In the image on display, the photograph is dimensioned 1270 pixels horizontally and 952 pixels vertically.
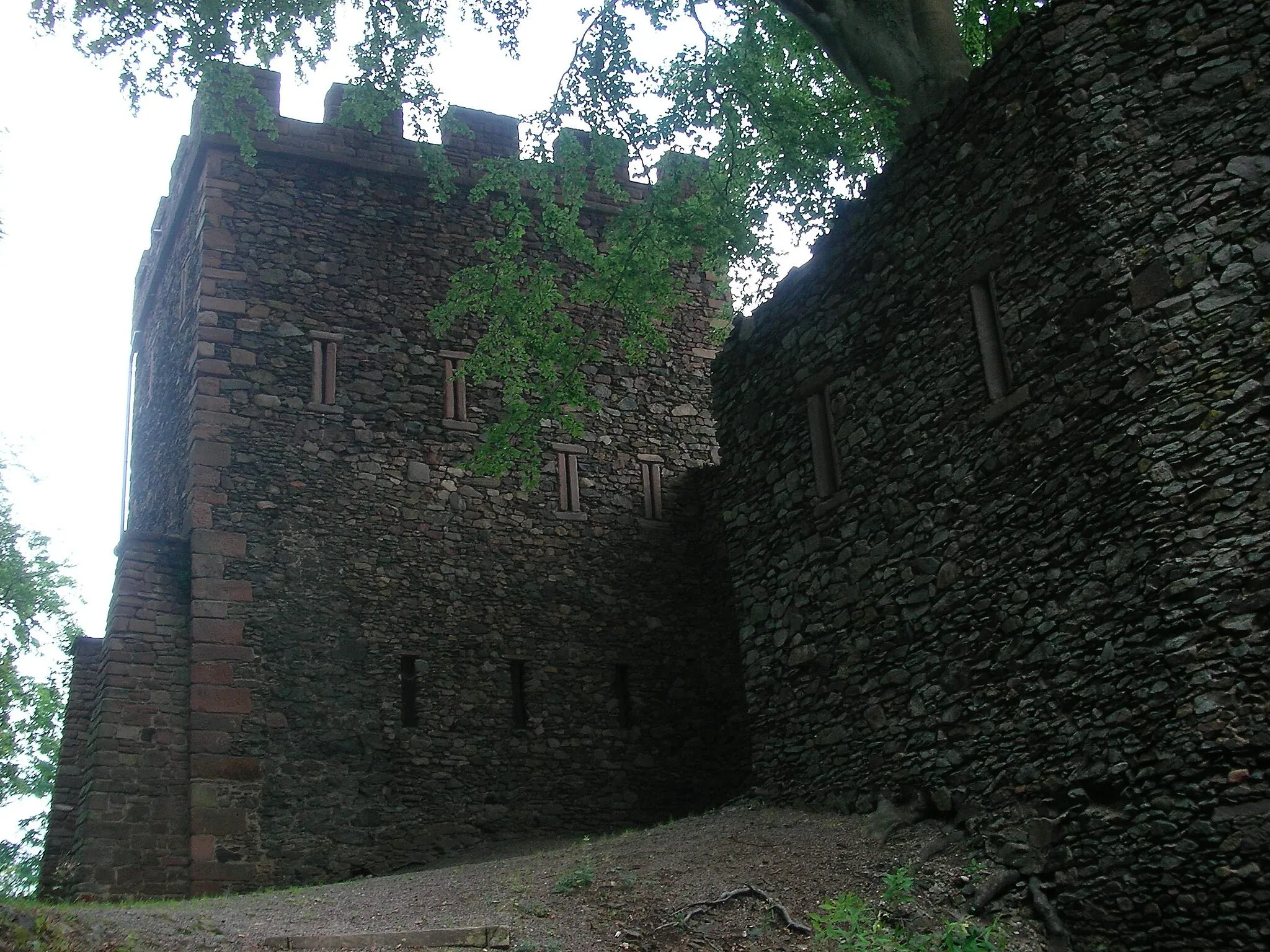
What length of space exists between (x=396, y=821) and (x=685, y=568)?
4.37 m

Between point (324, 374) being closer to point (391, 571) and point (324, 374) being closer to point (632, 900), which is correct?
point (391, 571)

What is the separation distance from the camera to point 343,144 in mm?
15016

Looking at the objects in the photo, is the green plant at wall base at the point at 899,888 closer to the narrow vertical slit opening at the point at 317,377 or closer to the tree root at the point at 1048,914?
the tree root at the point at 1048,914

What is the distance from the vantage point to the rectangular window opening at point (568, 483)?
48.2 feet

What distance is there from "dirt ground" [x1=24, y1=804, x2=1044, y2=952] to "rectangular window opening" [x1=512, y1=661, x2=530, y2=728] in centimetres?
370

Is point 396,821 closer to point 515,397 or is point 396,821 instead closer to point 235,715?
point 235,715

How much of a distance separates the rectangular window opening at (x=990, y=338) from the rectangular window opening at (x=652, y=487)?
671cm

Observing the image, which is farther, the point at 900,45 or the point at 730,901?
the point at 900,45

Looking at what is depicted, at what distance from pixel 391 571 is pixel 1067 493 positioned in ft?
24.8

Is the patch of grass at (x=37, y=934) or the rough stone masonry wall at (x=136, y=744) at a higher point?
the rough stone masonry wall at (x=136, y=744)

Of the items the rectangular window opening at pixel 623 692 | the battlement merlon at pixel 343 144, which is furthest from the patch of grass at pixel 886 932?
the battlement merlon at pixel 343 144

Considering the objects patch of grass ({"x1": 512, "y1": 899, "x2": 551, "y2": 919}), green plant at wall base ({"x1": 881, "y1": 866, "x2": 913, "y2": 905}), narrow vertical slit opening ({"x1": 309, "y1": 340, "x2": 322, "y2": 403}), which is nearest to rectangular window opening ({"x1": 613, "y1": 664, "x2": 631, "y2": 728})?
narrow vertical slit opening ({"x1": 309, "y1": 340, "x2": 322, "y2": 403})

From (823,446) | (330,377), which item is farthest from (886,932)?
(330,377)

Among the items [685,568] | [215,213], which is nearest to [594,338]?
[685,568]
